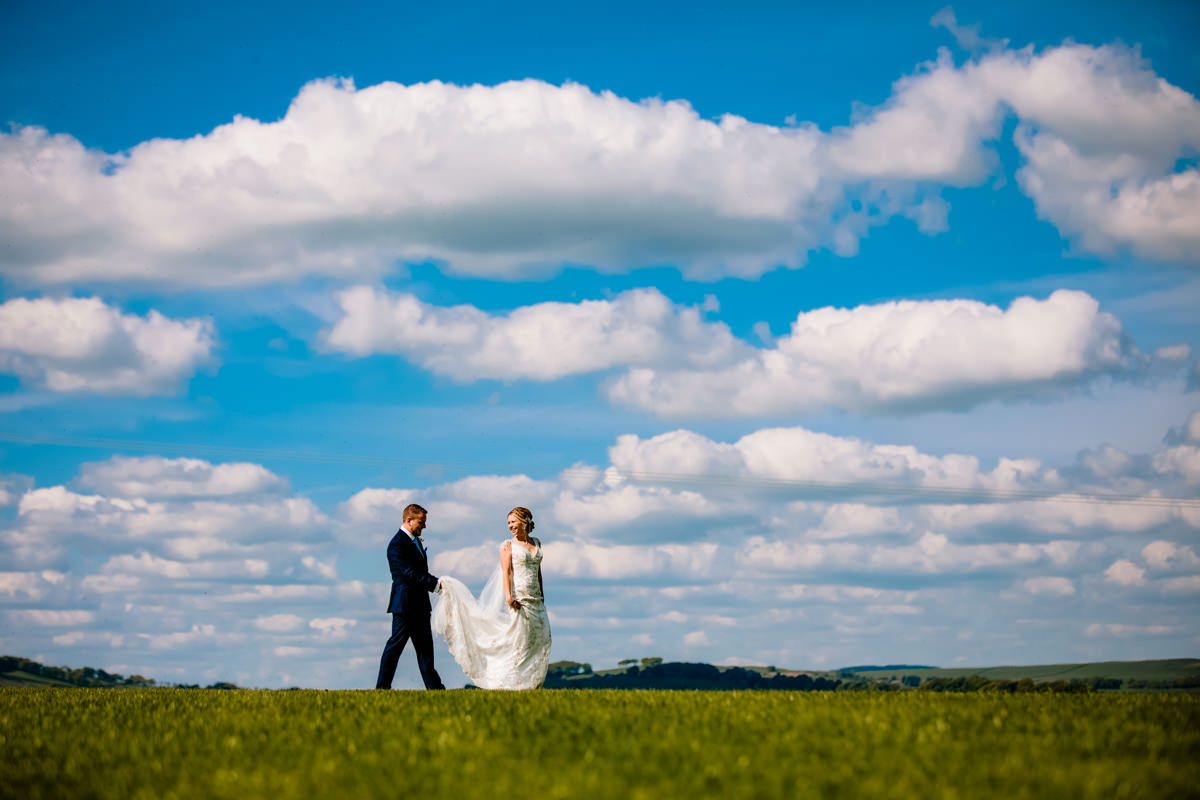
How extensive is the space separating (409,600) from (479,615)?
1839mm

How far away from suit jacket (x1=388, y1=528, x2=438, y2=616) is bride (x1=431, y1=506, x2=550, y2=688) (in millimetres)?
1213

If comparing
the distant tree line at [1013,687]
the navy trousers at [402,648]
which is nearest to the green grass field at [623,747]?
the distant tree line at [1013,687]

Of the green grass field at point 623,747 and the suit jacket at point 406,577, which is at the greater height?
the suit jacket at point 406,577

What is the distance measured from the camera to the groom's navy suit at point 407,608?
2103 centimetres

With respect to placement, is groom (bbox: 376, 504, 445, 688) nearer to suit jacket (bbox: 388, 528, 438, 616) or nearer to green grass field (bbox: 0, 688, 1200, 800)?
suit jacket (bbox: 388, 528, 438, 616)

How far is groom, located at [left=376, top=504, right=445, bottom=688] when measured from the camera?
21.0 m

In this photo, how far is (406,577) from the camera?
21.0 metres

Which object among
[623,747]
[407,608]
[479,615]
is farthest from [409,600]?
[623,747]

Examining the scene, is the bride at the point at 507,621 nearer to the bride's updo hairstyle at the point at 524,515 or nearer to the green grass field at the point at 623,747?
the bride's updo hairstyle at the point at 524,515

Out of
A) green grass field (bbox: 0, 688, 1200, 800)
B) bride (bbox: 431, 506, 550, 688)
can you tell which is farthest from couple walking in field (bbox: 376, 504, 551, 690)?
green grass field (bbox: 0, 688, 1200, 800)

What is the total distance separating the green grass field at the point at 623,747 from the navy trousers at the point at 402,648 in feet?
15.7

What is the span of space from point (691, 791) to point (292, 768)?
4.42 meters

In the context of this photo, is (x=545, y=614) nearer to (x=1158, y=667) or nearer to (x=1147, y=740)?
(x=1147, y=740)

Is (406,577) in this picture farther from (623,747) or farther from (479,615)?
(623,747)
